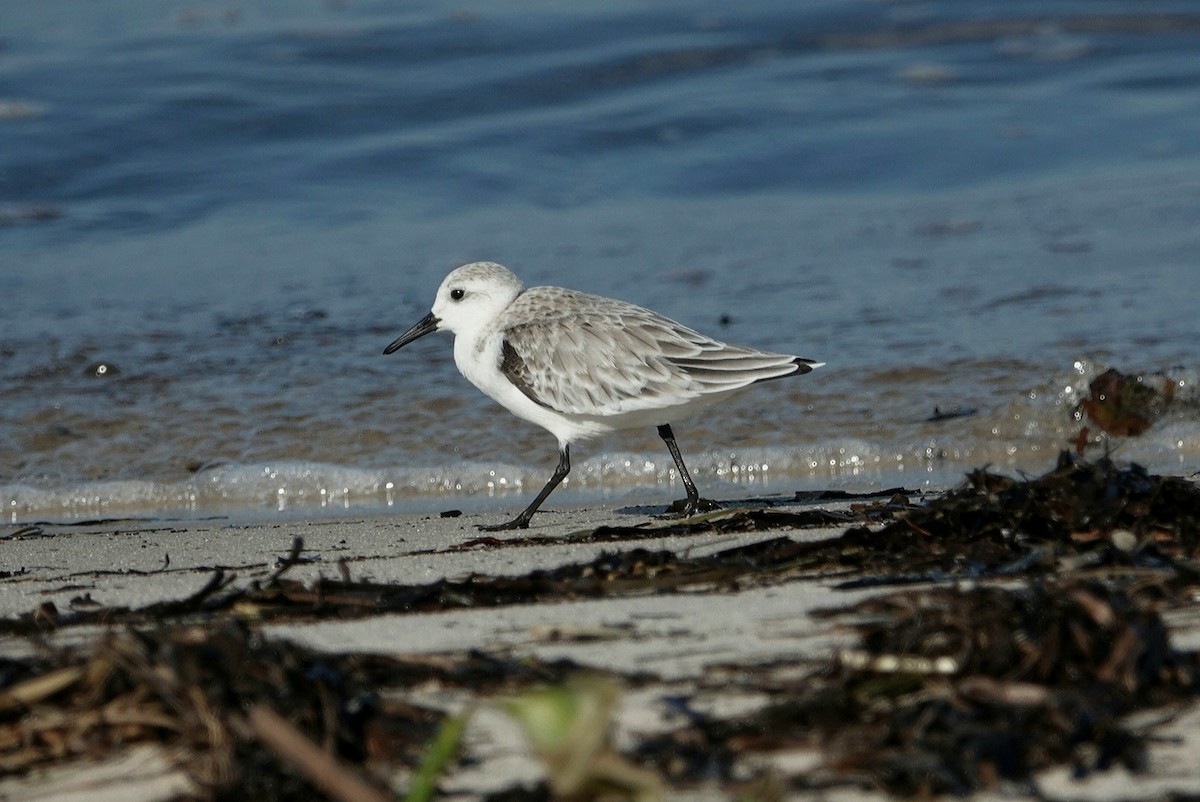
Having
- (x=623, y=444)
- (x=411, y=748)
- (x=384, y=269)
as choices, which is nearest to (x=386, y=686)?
(x=411, y=748)

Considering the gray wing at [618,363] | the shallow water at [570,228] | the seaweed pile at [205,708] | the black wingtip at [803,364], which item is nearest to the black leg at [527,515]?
the gray wing at [618,363]

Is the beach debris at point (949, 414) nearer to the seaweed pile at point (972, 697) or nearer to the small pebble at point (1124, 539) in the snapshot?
the small pebble at point (1124, 539)

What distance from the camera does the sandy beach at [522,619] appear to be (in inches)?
88.7

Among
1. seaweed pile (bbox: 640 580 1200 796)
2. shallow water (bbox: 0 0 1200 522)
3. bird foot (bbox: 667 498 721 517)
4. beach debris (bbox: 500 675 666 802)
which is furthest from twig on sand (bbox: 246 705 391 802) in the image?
shallow water (bbox: 0 0 1200 522)

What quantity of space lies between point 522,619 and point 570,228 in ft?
25.7

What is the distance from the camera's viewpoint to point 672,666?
2672 millimetres

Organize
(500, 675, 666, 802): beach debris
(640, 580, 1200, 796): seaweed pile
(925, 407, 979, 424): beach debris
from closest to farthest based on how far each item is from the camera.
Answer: (500, 675, 666, 802): beach debris < (640, 580, 1200, 796): seaweed pile < (925, 407, 979, 424): beach debris

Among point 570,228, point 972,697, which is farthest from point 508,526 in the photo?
point 570,228

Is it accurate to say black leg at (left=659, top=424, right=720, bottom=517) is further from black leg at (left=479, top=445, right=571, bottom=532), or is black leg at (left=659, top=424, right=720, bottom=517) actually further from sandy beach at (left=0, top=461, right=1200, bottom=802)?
black leg at (left=479, top=445, right=571, bottom=532)

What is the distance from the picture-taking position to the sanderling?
518 centimetres

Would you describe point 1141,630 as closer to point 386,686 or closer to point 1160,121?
point 386,686

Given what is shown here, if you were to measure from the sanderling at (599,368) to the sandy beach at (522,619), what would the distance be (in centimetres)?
44

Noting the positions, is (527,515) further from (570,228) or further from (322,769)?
(570,228)

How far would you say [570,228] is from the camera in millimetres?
10742
